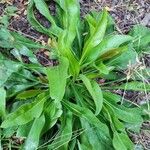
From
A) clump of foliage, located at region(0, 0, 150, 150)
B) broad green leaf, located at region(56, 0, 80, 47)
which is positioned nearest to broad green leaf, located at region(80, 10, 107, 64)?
clump of foliage, located at region(0, 0, 150, 150)

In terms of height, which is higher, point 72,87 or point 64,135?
point 72,87

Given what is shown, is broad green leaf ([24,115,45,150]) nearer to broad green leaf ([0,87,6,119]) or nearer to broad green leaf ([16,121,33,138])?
broad green leaf ([16,121,33,138])

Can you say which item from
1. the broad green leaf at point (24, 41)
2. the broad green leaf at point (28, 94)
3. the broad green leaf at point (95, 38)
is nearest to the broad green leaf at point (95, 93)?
the broad green leaf at point (95, 38)

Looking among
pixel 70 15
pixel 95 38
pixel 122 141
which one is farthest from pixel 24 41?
pixel 122 141

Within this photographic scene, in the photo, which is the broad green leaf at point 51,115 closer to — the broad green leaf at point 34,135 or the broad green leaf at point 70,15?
the broad green leaf at point 34,135

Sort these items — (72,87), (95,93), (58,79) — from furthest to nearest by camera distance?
1. (72,87)
2. (95,93)
3. (58,79)

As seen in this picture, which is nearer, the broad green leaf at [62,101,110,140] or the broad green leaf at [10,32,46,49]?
the broad green leaf at [62,101,110,140]

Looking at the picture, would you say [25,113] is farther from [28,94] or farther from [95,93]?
[95,93]
